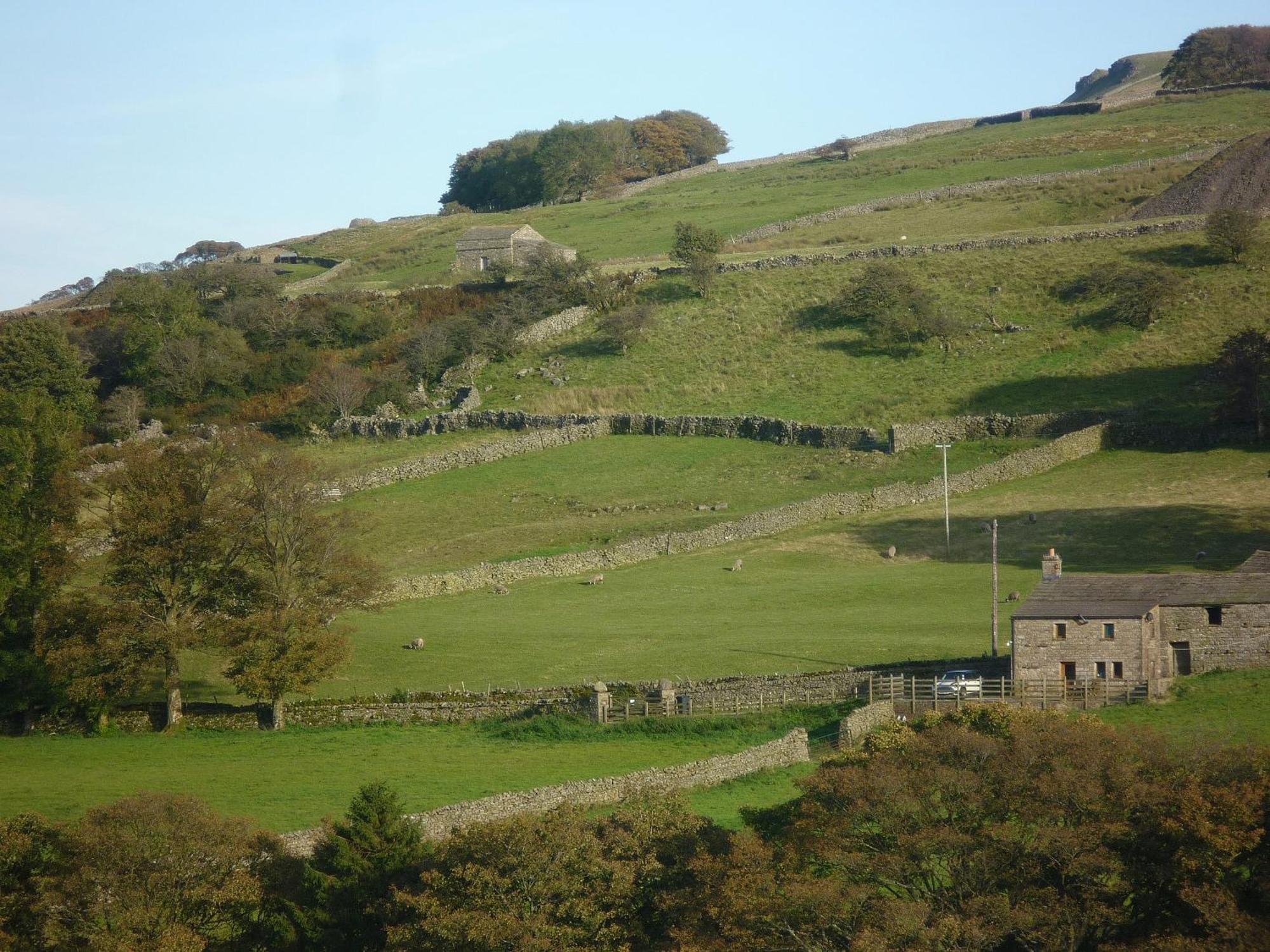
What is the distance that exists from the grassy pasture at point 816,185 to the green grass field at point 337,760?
6661cm

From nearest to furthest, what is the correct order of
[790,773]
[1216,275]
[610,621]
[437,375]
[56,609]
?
[790,773]
[56,609]
[610,621]
[1216,275]
[437,375]

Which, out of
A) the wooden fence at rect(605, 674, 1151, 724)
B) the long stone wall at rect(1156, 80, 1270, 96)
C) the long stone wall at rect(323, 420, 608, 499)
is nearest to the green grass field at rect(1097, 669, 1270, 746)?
the wooden fence at rect(605, 674, 1151, 724)

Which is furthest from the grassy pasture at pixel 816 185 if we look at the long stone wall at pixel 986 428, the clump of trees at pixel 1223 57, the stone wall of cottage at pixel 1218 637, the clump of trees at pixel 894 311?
the stone wall of cottage at pixel 1218 637

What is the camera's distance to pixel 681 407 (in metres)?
74.8

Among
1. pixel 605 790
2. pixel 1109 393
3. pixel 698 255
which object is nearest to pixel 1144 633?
pixel 605 790

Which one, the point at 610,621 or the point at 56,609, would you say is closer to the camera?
the point at 56,609

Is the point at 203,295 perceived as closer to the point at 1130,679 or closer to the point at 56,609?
the point at 56,609

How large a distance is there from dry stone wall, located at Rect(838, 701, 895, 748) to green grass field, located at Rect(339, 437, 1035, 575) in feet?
71.2

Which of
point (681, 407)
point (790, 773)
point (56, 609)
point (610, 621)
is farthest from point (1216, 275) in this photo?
point (56, 609)

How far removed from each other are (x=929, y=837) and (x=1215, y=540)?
3017 centimetres

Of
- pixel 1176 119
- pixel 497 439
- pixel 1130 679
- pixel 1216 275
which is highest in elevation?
pixel 1176 119

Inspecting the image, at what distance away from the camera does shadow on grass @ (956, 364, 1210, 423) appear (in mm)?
65375

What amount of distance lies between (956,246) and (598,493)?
35.7 meters

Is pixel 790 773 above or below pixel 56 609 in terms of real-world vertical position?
below
